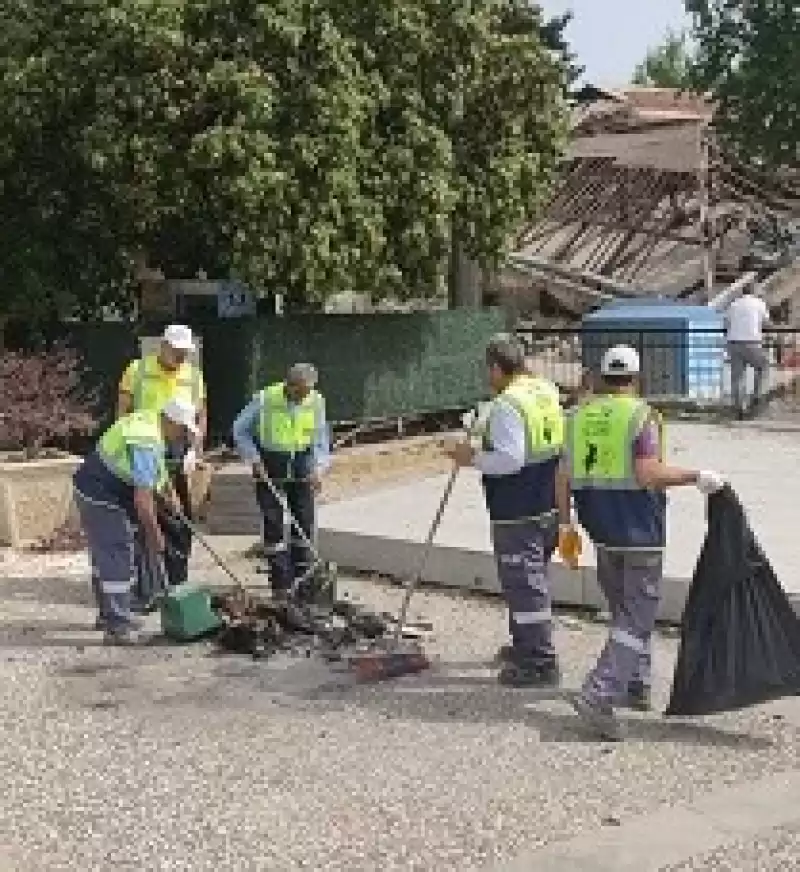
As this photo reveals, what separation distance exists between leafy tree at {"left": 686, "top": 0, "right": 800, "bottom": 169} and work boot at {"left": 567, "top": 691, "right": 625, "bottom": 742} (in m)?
22.9

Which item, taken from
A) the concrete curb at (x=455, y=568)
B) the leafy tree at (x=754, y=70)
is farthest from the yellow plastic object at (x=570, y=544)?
the leafy tree at (x=754, y=70)

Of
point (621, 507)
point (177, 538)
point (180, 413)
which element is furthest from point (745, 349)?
point (621, 507)

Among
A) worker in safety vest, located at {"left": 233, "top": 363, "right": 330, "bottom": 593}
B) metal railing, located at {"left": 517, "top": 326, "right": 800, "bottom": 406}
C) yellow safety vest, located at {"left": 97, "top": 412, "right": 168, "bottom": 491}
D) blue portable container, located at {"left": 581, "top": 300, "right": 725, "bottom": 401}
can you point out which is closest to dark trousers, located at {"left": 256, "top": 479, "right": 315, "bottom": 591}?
worker in safety vest, located at {"left": 233, "top": 363, "right": 330, "bottom": 593}

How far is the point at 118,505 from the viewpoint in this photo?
Result: 9367 millimetres

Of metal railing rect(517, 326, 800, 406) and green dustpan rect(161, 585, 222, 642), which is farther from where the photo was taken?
metal railing rect(517, 326, 800, 406)

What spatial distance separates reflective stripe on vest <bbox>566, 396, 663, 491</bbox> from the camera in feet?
24.1

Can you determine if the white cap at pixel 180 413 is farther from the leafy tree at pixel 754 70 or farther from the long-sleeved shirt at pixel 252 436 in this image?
the leafy tree at pixel 754 70

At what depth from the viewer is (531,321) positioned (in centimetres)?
3403

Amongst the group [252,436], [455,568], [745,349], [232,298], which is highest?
[232,298]

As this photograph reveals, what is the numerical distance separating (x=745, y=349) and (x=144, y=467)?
1113 cm

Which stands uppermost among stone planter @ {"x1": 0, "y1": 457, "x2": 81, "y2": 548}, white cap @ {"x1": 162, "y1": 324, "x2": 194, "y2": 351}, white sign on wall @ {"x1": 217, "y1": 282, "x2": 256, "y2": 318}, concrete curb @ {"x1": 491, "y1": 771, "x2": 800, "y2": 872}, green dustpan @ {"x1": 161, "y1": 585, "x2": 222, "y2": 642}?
white sign on wall @ {"x1": 217, "y1": 282, "x2": 256, "y2": 318}

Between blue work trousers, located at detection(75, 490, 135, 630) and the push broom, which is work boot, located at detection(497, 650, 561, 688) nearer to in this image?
the push broom

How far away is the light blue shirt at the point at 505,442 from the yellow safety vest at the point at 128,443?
7.10 ft

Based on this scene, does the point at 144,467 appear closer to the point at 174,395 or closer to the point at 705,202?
the point at 174,395
